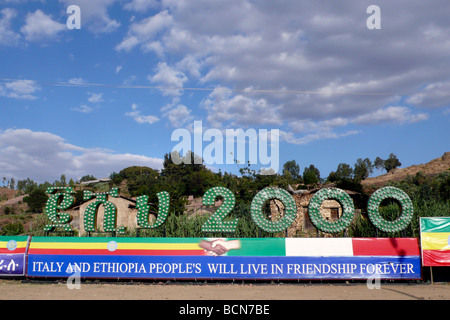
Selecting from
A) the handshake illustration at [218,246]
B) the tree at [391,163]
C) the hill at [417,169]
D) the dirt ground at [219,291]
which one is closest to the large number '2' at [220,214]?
the handshake illustration at [218,246]

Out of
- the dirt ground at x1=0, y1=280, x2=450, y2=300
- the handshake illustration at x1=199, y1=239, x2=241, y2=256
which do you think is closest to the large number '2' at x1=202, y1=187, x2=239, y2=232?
the handshake illustration at x1=199, y1=239, x2=241, y2=256

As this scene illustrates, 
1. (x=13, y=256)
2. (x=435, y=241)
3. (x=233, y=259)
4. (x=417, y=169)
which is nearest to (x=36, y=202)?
(x=13, y=256)

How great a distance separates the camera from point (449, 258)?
1567 cm

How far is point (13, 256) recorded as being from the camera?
1689 centimetres

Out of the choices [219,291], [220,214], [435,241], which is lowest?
[219,291]

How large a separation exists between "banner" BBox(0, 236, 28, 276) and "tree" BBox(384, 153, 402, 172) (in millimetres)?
160426

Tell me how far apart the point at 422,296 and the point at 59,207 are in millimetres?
15770

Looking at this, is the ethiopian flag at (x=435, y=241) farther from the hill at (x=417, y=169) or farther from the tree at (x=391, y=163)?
the tree at (x=391, y=163)

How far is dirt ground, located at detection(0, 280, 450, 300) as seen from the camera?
43.8ft

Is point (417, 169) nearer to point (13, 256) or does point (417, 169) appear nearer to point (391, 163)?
point (391, 163)

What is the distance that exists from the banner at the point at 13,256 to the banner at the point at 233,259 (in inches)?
22.0

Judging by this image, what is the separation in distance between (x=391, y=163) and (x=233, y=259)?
159 metres
